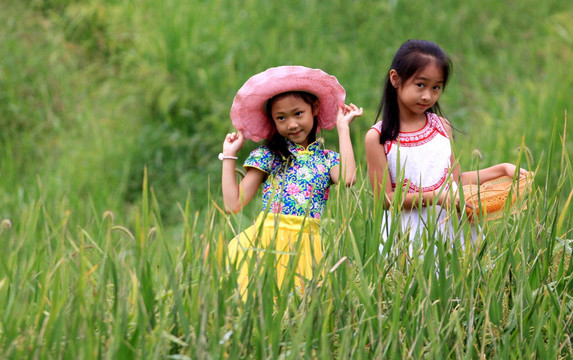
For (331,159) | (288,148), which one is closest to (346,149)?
(331,159)

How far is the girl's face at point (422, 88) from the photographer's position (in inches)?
99.5

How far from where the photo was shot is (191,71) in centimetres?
566

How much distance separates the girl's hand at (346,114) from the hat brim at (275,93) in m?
0.04

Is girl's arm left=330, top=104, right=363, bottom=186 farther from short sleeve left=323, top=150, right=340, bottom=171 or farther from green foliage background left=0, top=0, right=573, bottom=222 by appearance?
green foliage background left=0, top=0, right=573, bottom=222

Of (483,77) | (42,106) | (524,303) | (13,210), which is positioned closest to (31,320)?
(524,303)

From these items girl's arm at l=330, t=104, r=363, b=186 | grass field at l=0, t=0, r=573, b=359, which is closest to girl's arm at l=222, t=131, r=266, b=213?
grass field at l=0, t=0, r=573, b=359

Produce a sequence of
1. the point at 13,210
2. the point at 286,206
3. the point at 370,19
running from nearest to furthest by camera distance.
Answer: the point at 286,206 → the point at 13,210 → the point at 370,19

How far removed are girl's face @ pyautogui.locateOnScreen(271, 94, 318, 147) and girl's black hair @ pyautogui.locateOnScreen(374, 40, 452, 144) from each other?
238 mm

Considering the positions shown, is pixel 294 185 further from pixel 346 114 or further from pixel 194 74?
pixel 194 74

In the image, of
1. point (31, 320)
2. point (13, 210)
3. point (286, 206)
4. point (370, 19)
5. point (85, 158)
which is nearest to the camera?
point (31, 320)

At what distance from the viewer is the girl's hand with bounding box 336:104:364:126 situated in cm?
254

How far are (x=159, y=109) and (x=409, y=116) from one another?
338cm

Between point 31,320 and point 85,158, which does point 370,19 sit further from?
point 31,320

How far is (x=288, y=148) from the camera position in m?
2.65
